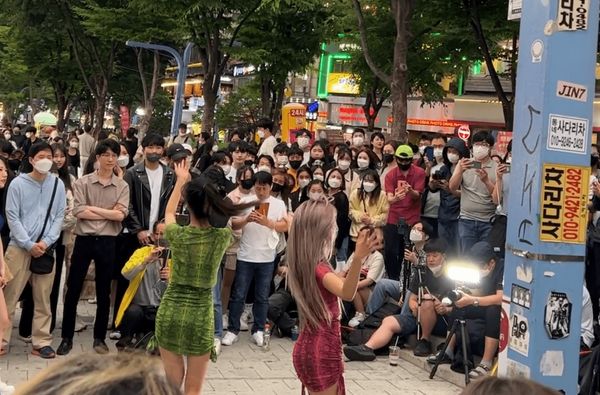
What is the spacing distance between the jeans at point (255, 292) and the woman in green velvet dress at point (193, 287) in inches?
123

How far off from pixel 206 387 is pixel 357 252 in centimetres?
307

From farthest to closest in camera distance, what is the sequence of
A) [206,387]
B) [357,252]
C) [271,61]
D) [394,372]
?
[271,61] → [394,372] → [206,387] → [357,252]

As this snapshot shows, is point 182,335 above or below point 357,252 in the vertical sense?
below

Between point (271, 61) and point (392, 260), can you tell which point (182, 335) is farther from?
point (271, 61)

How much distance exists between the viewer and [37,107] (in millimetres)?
51719

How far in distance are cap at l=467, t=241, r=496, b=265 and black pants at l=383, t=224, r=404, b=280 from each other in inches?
77.8

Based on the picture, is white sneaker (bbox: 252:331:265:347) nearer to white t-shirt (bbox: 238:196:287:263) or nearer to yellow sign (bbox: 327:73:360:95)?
white t-shirt (bbox: 238:196:287:263)

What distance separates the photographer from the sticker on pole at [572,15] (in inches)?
144

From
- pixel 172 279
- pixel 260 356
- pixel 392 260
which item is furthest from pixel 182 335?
pixel 392 260

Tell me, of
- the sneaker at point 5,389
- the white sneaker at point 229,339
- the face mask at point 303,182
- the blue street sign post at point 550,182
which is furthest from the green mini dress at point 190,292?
the face mask at point 303,182

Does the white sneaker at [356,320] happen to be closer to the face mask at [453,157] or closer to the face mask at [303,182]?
the face mask at [303,182]

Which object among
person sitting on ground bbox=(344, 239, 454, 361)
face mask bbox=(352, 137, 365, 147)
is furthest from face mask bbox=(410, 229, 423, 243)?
face mask bbox=(352, 137, 365, 147)

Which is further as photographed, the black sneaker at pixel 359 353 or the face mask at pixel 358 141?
the face mask at pixel 358 141

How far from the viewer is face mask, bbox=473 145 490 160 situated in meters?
8.95
